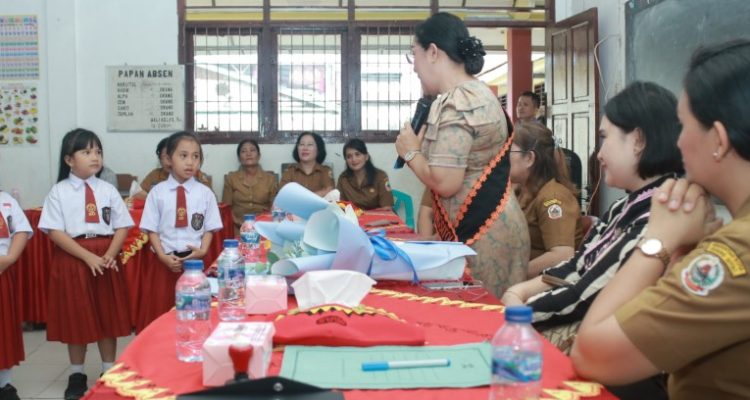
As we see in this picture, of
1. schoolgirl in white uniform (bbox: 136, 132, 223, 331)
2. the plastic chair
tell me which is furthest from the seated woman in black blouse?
the plastic chair

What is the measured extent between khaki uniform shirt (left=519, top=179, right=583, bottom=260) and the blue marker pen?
4.97ft

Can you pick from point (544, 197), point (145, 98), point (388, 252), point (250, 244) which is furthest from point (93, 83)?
point (388, 252)

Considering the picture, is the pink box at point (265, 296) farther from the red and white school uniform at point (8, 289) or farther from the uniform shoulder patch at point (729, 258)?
the red and white school uniform at point (8, 289)

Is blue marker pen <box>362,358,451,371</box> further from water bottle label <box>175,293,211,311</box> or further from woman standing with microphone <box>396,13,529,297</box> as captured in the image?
woman standing with microphone <box>396,13,529,297</box>

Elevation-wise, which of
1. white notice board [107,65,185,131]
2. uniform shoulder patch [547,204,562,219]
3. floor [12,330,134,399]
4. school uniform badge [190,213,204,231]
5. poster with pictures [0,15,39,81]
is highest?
poster with pictures [0,15,39,81]

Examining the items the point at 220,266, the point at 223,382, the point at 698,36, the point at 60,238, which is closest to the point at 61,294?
the point at 60,238

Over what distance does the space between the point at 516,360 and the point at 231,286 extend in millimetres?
773

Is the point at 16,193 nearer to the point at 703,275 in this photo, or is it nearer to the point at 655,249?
the point at 655,249

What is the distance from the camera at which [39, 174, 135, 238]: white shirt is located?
3174 millimetres

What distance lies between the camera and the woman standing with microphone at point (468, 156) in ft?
6.63

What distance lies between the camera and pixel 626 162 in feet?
4.91

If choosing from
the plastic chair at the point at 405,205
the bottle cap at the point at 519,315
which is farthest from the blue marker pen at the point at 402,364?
the plastic chair at the point at 405,205

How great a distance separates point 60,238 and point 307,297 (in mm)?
2074

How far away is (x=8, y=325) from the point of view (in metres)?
3.07
